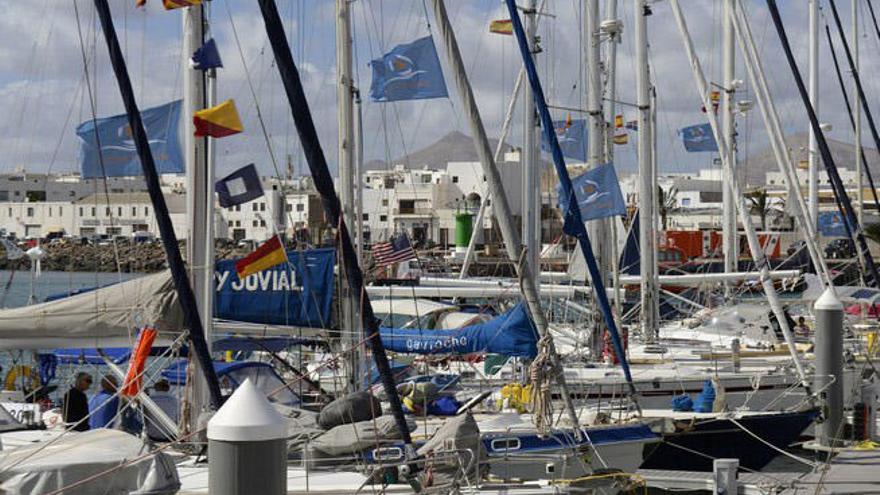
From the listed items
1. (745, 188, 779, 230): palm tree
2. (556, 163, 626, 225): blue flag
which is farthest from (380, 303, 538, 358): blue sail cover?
(745, 188, 779, 230): palm tree

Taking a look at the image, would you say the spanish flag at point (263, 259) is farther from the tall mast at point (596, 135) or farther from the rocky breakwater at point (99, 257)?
the rocky breakwater at point (99, 257)

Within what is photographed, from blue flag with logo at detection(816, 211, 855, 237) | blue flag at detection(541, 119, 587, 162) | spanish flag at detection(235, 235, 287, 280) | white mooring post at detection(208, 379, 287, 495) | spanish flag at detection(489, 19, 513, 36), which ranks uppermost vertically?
spanish flag at detection(489, 19, 513, 36)

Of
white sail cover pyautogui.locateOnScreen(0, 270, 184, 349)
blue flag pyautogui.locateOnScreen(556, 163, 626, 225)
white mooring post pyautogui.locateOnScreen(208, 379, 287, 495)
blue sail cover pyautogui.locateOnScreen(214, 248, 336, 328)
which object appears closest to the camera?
white mooring post pyautogui.locateOnScreen(208, 379, 287, 495)

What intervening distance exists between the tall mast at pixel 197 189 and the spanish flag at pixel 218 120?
20.6 inches

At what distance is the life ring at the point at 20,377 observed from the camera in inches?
942

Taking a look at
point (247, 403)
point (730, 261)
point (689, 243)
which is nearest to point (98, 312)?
point (247, 403)

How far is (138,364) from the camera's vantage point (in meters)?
16.5

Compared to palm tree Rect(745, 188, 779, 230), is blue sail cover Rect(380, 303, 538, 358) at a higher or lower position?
lower

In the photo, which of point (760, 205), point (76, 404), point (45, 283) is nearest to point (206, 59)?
point (76, 404)

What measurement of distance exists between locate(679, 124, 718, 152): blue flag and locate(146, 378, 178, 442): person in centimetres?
2555

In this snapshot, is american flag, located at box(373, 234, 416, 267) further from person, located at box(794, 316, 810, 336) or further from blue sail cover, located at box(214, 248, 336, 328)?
person, located at box(794, 316, 810, 336)

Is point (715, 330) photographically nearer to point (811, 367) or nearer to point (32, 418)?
point (811, 367)

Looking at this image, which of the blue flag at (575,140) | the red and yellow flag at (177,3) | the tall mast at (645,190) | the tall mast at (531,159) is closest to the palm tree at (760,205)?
the tall mast at (645,190)

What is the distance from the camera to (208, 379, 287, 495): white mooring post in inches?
342
